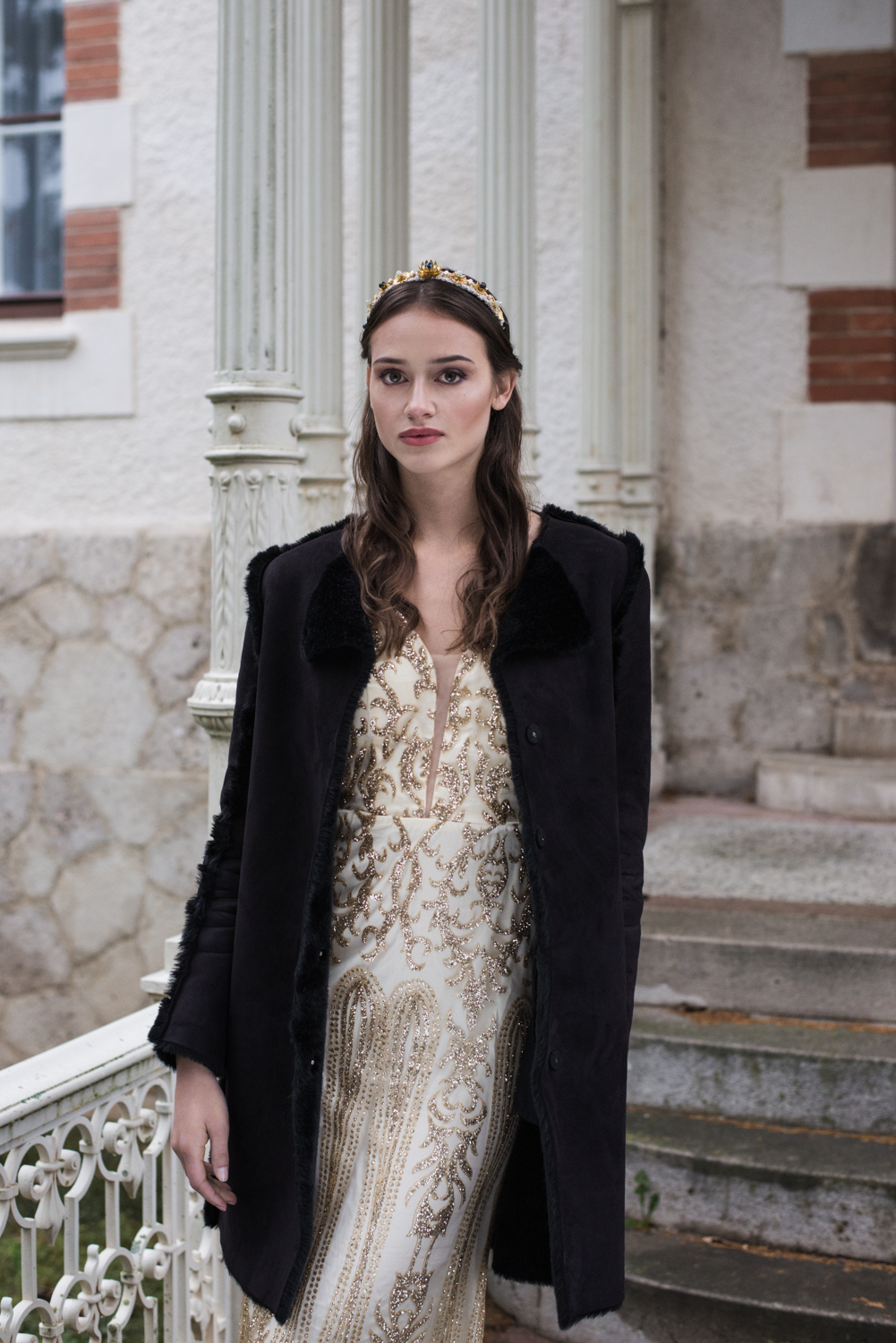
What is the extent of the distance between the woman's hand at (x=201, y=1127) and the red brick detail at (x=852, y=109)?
14.5 feet

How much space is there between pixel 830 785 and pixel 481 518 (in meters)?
3.47

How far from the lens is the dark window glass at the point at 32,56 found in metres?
5.76

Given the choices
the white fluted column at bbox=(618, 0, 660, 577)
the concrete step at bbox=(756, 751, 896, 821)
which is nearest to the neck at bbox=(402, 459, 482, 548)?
the white fluted column at bbox=(618, 0, 660, 577)

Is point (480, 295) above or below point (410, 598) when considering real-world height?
above

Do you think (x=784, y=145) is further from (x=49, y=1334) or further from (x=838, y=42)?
(x=49, y=1334)

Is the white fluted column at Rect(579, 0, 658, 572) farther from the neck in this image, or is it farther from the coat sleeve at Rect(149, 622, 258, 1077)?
the coat sleeve at Rect(149, 622, 258, 1077)

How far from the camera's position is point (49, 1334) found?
2.22 metres

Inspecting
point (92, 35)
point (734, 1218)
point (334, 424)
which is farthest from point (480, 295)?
point (92, 35)

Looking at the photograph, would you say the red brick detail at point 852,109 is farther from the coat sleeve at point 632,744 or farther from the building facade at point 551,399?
the coat sleeve at point 632,744

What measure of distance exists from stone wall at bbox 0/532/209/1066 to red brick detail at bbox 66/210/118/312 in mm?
940

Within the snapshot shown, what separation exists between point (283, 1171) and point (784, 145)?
4514 millimetres

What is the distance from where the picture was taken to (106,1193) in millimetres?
2383

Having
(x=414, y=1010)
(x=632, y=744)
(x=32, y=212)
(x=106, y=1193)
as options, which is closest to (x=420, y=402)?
(x=632, y=744)

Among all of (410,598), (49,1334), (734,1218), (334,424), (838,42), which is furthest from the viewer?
(838,42)
